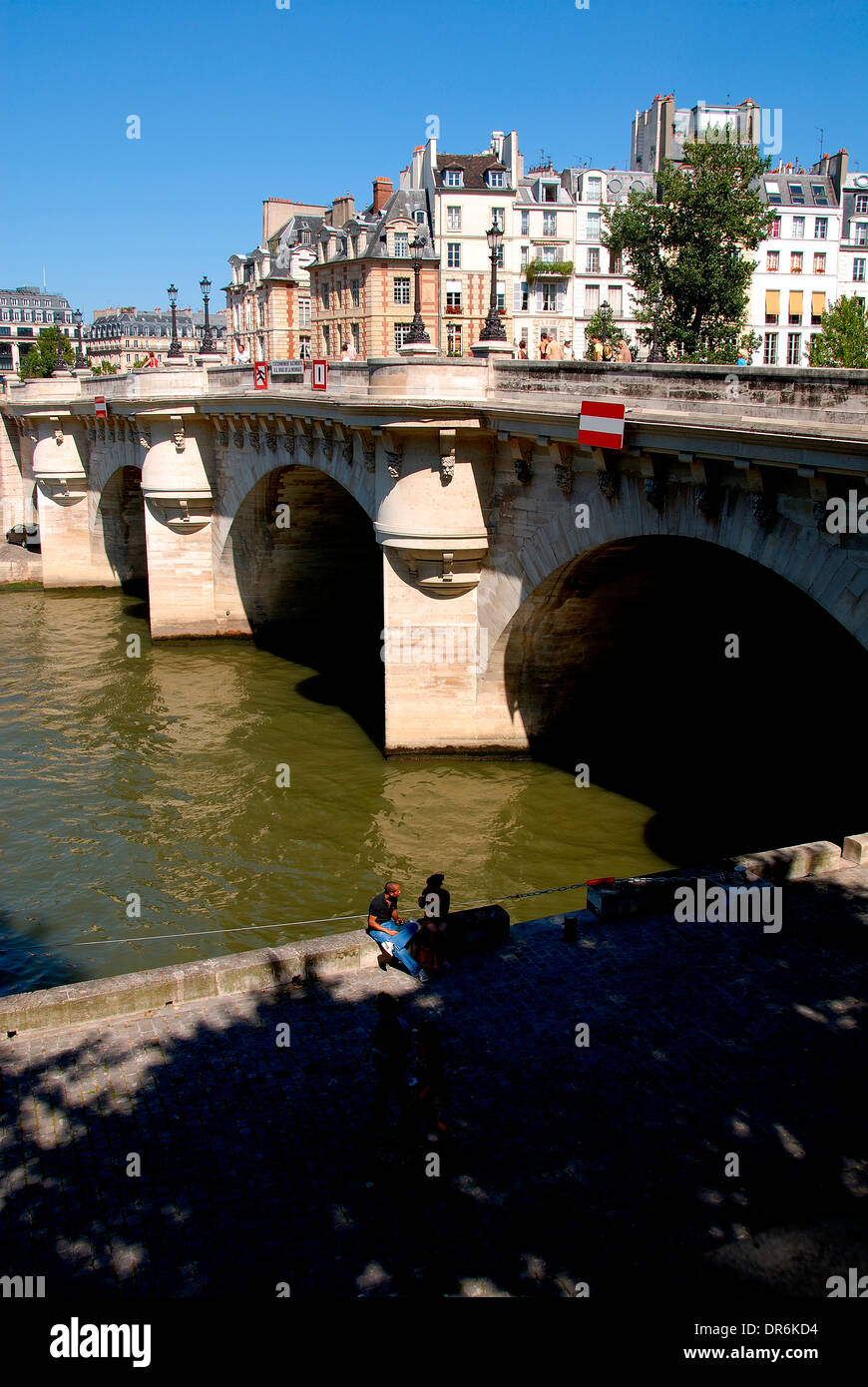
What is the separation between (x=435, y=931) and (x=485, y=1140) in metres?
2.88

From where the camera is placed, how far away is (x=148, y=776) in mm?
24016

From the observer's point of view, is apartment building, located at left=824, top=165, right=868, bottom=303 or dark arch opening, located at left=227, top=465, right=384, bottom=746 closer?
dark arch opening, located at left=227, top=465, right=384, bottom=746

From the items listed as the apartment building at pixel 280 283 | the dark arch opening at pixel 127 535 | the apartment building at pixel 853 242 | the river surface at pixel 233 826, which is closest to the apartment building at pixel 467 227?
the apartment building at pixel 280 283

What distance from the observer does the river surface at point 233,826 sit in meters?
16.9

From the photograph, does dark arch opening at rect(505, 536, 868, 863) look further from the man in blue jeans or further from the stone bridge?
the man in blue jeans

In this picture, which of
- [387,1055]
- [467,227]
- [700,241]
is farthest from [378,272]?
[387,1055]

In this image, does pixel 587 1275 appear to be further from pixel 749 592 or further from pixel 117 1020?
pixel 749 592

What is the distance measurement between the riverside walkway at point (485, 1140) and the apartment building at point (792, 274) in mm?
55231

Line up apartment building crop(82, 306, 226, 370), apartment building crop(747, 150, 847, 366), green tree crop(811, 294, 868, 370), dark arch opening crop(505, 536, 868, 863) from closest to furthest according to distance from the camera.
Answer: dark arch opening crop(505, 536, 868, 863), green tree crop(811, 294, 868, 370), apartment building crop(747, 150, 847, 366), apartment building crop(82, 306, 226, 370)

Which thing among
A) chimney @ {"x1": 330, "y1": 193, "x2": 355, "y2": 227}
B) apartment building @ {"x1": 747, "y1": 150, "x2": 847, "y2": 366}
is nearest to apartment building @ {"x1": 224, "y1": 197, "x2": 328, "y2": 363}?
chimney @ {"x1": 330, "y1": 193, "x2": 355, "y2": 227}

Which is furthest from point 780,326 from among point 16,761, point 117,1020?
point 117,1020

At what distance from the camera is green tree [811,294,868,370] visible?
4175 cm

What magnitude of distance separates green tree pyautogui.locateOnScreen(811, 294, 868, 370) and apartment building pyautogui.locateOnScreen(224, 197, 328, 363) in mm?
36573
